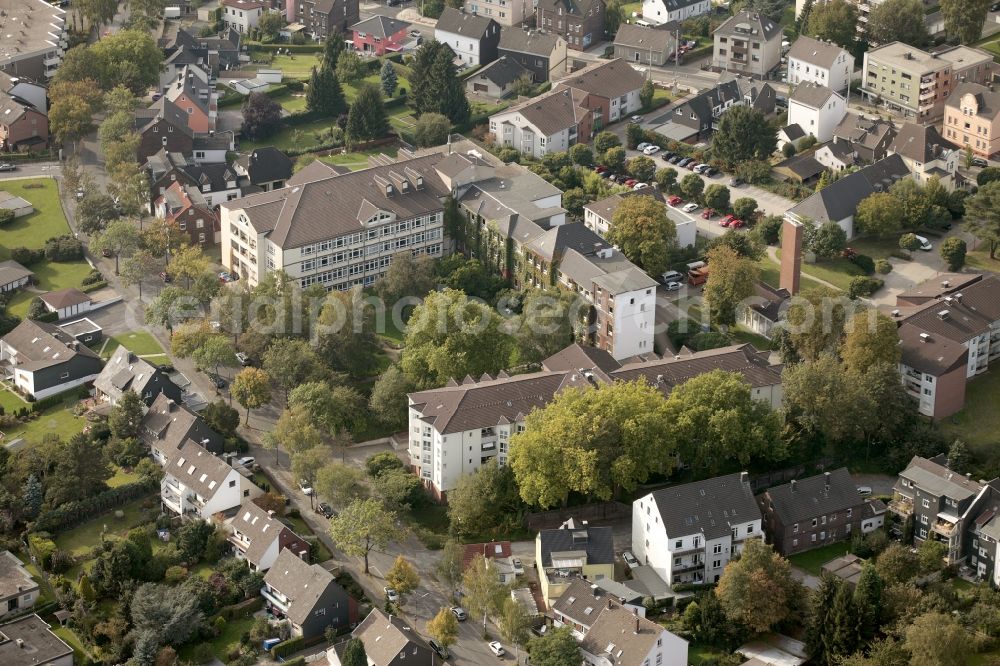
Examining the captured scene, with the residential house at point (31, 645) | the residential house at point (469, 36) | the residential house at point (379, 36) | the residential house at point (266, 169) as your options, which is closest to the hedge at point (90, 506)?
the residential house at point (31, 645)

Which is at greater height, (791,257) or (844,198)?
(791,257)

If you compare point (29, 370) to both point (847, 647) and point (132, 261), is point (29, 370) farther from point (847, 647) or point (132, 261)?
point (847, 647)

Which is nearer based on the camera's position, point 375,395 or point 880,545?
point 880,545

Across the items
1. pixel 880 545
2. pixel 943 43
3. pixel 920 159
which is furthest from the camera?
pixel 943 43

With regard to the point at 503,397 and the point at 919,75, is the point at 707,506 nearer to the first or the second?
the point at 503,397

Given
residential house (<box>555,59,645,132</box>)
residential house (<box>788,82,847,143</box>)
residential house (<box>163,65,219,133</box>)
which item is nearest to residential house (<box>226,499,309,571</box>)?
residential house (<box>163,65,219,133</box>)

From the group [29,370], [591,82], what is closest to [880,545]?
[29,370]

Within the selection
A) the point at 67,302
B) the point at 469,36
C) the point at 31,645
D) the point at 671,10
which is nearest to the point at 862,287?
the point at 67,302
